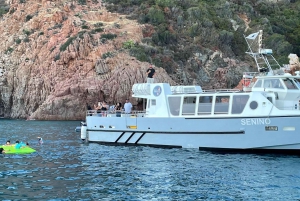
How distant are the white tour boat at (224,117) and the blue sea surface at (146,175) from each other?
0.82 meters

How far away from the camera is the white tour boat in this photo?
82.6ft

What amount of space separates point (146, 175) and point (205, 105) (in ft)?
26.2

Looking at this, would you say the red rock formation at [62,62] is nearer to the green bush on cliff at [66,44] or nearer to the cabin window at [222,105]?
the green bush on cliff at [66,44]

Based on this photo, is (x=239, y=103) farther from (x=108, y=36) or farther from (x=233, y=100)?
(x=108, y=36)

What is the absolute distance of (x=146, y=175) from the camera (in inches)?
811

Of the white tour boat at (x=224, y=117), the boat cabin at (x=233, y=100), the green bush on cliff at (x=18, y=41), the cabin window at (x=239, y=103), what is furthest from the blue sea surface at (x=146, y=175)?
the green bush on cliff at (x=18, y=41)

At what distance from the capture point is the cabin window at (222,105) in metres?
26.6

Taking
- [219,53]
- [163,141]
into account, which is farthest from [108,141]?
[219,53]

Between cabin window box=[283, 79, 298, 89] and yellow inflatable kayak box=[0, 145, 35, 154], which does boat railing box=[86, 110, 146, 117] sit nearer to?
yellow inflatable kayak box=[0, 145, 35, 154]

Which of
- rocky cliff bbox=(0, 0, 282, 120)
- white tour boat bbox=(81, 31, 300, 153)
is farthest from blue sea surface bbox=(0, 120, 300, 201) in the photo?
rocky cliff bbox=(0, 0, 282, 120)

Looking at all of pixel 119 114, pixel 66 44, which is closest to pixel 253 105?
pixel 119 114

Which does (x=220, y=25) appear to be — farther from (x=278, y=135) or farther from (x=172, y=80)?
(x=278, y=135)

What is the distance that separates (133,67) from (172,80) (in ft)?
18.5

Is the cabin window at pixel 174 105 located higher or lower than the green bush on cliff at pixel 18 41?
lower
